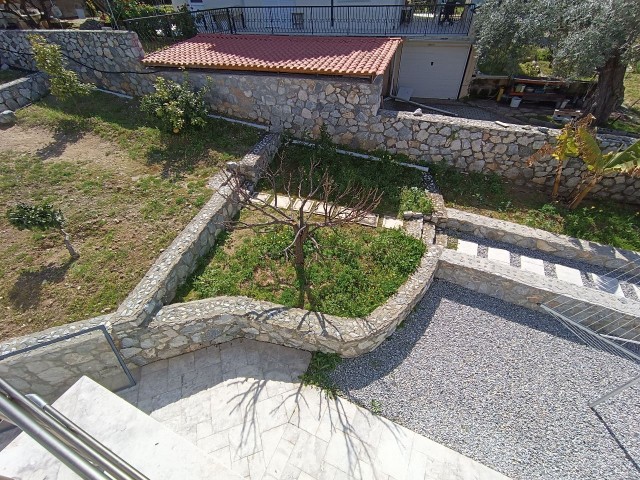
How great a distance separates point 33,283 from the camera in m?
6.79

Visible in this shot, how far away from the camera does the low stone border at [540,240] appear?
304 inches

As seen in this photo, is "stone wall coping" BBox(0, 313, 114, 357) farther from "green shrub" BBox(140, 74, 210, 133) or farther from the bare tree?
"green shrub" BBox(140, 74, 210, 133)

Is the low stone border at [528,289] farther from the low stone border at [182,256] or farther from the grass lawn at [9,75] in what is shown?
the grass lawn at [9,75]

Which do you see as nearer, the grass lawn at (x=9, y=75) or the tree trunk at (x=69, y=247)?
the tree trunk at (x=69, y=247)

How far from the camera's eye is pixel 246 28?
15.7m

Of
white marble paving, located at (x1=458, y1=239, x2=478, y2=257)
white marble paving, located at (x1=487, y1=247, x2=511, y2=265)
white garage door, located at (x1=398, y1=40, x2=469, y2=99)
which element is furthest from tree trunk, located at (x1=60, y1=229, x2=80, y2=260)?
white garage door, located at (x1=398, y1=40, x2=469, y2=99)

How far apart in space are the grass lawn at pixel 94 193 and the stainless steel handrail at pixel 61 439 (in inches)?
229

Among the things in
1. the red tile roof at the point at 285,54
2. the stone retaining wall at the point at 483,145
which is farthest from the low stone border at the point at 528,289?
the red tile roof at the point at 285,54

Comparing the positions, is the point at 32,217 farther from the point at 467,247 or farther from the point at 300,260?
the point at 467,247

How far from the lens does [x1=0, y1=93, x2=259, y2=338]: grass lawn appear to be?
6660mm

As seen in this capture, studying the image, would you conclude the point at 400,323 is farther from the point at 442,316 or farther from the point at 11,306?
the point at 11,306

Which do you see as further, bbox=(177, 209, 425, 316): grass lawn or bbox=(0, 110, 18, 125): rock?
bbox=(0, 110, 18, 125): rock

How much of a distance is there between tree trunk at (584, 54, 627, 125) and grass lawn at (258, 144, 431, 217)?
8372mm

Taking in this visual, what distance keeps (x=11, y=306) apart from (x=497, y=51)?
17.9m
